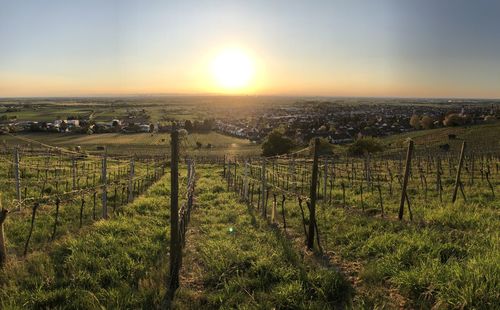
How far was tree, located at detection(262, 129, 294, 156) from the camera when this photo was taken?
61219 millimetres

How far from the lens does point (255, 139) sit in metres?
94.1

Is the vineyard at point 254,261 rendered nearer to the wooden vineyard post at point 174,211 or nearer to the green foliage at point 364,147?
the wooden vineyard post at point 174,211

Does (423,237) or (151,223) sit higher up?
(423,237)

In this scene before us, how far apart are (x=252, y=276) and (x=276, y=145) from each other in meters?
55.3

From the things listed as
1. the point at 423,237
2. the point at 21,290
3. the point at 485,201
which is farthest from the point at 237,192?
the point at 21,290

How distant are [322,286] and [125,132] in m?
98.4

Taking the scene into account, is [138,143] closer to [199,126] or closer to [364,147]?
[199,126]

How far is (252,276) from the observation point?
6578 millimetres

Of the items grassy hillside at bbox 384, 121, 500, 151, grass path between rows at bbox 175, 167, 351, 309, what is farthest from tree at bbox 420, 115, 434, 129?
grass path between rows at bbox 175, 167, 351, 309

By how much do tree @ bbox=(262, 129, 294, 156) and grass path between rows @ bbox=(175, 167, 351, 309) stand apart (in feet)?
169

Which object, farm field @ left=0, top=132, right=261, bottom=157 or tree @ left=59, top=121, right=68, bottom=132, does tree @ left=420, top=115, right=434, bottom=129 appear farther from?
tree @ left=59, top=121, right=68, bottom=132

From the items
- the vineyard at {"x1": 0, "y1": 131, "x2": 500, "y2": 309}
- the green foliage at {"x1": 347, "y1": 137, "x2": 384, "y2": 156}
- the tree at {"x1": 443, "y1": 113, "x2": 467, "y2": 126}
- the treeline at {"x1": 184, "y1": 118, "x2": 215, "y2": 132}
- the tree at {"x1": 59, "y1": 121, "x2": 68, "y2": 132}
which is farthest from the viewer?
the treeline at {"x1": 184, "y1": 118, "x2": 215, "y2": 132}

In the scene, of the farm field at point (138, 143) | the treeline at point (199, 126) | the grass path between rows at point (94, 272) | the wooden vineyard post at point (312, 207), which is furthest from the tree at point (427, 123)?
the grass path between rows at point (94, 272)

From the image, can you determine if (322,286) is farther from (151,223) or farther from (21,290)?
(151,223)
